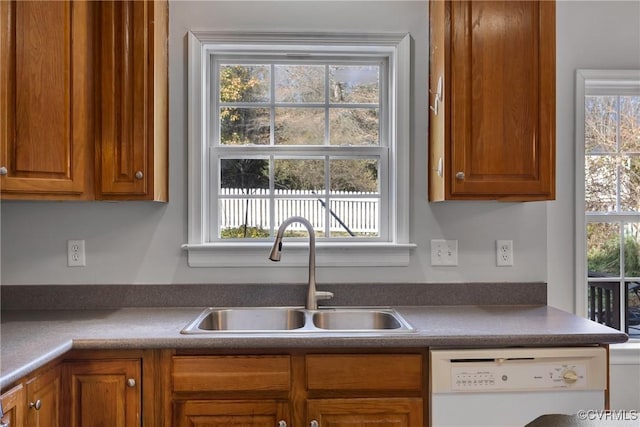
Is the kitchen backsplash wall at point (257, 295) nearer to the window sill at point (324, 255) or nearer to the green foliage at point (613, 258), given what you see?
the window sill at point (324, 255)

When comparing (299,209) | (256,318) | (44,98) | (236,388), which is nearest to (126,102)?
(44,98)

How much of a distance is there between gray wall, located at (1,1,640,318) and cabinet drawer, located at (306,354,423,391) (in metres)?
0.59

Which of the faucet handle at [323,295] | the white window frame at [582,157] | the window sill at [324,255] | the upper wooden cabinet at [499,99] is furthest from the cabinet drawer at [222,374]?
the white window frame at [582,157]

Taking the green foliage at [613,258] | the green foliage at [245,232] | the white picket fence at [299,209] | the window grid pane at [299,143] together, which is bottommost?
the green foliage at [613,258]

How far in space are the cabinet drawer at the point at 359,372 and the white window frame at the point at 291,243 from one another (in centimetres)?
62

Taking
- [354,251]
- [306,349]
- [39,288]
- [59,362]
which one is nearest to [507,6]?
[354,251]

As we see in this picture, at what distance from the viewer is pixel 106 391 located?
150 cm

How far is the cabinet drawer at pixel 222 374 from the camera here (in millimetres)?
1507

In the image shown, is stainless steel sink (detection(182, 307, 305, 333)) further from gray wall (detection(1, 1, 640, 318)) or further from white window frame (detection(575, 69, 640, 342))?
white window frame (detection(575, 69, 640, 342))

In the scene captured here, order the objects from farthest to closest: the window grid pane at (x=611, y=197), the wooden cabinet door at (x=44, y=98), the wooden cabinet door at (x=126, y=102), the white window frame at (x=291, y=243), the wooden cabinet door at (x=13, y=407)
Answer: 1. the window grid pane at (x=611, y=197)
2. the white window frame at (x=291, y=243)
3. the wooden cabinet door at (x=126, y=102)
4. the wooden cabinet door at (x=44, y=98)
5. the wooden cabinet door at (x=13, y=407)

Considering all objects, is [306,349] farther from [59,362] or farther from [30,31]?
[30,31]

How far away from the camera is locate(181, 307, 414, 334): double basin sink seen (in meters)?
1.94

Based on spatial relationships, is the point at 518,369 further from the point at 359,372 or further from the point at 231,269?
the point at 231,269

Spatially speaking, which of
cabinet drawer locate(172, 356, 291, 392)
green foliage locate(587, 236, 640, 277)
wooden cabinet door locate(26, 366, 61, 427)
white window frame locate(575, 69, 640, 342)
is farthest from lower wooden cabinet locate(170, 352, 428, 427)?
green foliage locate(587, 236, 640, 277)
